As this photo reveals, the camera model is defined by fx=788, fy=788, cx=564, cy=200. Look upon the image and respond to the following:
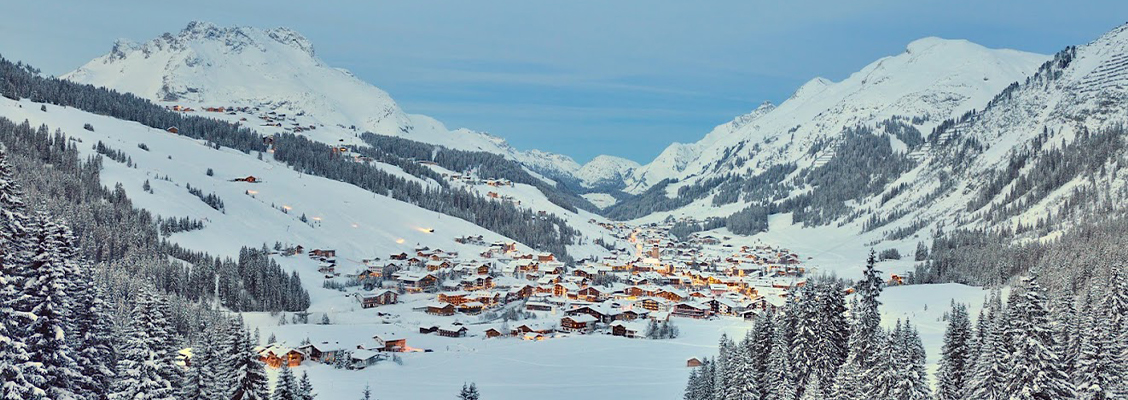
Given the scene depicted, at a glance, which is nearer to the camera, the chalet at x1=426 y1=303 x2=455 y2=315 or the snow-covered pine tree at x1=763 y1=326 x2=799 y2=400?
the snow-covered pine tree at x1=763 y1=326 x2=799 y2=400

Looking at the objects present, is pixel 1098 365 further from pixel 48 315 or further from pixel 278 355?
pixel 278 355

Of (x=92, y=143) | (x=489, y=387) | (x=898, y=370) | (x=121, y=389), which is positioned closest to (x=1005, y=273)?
(x=489, y=387)

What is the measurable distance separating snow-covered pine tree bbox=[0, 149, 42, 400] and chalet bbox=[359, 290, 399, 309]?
80.6 m

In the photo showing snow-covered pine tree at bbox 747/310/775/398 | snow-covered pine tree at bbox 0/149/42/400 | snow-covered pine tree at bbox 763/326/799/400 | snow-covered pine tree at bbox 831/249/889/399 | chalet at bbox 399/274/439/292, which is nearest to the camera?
snow-covered pine tree at bbox 0/149/42/400

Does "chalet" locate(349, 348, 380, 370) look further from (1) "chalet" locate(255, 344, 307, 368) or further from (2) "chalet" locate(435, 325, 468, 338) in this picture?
(2) "chalet" locate(435, 325, 468, 338)

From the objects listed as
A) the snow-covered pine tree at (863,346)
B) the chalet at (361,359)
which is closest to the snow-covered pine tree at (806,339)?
the snow-covered pine tree at (863,346)

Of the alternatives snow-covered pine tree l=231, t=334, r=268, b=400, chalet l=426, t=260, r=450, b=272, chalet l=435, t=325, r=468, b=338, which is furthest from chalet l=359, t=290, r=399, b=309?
snow-covered pine tree l=231, t=334, r=268, b=400

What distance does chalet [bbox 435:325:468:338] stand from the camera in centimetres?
8719

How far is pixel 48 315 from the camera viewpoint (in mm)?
A: 21781

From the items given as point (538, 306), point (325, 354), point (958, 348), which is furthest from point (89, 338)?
point (538, 306)

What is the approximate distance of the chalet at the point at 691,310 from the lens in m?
107

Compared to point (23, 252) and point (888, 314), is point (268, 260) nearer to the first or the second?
point (888, 314)

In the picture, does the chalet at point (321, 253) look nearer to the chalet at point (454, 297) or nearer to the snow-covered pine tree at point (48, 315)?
the chalet at point (454, 297)

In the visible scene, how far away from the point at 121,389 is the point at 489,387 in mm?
37633
